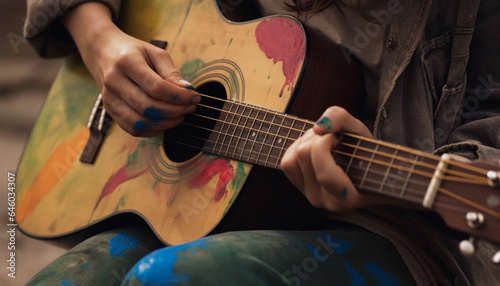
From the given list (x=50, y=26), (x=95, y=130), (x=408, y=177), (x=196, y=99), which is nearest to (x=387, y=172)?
(x=408, y=177)

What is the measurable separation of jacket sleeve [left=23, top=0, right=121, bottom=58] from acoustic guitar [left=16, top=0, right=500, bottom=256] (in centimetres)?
7

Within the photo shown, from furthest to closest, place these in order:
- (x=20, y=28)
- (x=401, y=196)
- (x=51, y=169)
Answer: (x=20, y=28), (x=51, y=169), (x=401, y=196)

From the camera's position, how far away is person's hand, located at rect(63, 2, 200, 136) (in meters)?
0.92

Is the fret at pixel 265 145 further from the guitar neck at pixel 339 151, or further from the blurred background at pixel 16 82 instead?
the blurred background at pixel 16 82

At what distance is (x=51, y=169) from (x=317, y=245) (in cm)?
60

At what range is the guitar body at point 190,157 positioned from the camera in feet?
2.85

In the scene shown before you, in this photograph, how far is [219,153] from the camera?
89cm

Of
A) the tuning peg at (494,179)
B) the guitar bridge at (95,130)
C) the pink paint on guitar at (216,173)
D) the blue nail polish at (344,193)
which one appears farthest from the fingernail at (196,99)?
the tuning peg at (494,179)

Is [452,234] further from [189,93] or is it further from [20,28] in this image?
[20,28]

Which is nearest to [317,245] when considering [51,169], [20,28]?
[51,169]

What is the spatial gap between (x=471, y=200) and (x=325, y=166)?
152 mm

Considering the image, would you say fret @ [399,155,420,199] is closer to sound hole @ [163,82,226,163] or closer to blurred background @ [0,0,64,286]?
sound hole @ [163,82,226,163]

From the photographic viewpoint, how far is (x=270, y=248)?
701 mm

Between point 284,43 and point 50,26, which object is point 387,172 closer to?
point 284,43
